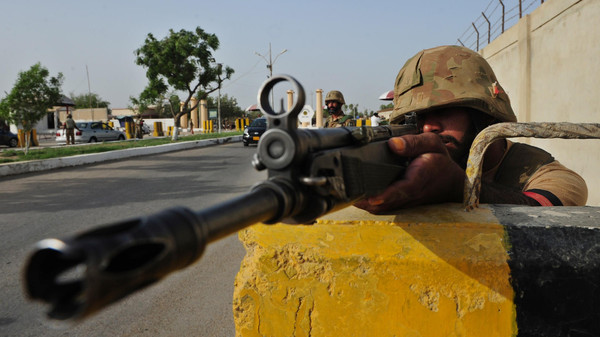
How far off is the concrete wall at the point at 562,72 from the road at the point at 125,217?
5041mm

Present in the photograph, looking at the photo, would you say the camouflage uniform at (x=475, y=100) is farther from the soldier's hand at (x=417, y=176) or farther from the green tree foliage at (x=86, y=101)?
the green tree foliage at (x=86, y=101)

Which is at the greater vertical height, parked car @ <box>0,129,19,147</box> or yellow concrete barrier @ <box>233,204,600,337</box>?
parked car @ <box>0,129,19,147</box>

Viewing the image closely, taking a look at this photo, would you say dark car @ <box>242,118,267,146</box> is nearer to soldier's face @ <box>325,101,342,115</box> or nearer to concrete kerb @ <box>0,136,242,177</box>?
concrete kerb @ <box>0,136,242,177</box>

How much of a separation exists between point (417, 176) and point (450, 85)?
2.83ft

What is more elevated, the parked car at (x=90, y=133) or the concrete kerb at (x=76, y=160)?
the parked car at (x=90, y=133)

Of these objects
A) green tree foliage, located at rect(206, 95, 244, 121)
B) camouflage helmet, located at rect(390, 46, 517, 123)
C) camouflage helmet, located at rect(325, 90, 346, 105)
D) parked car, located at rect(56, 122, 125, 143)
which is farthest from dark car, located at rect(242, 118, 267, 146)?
green tree foliage, located at rect(206, 95, 244, 121)

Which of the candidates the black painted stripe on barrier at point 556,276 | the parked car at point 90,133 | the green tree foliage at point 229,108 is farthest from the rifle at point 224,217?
the green tree foliage at point 229,108

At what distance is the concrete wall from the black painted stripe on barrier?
531 cm

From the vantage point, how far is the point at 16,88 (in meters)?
13.3

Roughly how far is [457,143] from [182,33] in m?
25.6

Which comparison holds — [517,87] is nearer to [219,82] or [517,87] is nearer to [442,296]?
[442,296]

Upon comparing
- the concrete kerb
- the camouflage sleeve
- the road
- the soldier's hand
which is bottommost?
the road

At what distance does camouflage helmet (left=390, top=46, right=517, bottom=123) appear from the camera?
196 centimetres

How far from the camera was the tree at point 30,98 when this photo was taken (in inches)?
524
